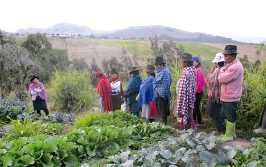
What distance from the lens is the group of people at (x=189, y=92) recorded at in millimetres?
5066

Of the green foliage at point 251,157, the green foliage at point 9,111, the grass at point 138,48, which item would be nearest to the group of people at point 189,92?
the green foliage at point 251,157

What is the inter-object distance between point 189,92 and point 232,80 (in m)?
0.90

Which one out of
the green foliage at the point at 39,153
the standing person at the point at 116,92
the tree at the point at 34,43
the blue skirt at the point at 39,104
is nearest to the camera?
the green foliage at the point at 39,153

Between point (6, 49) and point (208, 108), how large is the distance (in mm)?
10552

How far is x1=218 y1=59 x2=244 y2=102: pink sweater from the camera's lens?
4965mm

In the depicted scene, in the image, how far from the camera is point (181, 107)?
568cm

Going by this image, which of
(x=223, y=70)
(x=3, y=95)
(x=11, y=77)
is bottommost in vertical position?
(x=3, y=95)

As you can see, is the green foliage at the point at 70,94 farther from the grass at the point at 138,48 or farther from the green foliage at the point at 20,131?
the grass at the point at 138,48

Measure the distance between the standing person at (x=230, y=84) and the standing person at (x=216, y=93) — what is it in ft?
1.38

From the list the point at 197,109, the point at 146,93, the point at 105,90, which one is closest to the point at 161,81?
the point at 146,93

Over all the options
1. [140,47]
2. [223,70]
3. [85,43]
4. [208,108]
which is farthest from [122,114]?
[85,43]

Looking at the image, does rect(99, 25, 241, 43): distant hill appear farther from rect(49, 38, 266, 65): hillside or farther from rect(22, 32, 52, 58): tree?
rect(22, 32, 52, 58): tree

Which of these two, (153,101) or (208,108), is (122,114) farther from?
(208,108)

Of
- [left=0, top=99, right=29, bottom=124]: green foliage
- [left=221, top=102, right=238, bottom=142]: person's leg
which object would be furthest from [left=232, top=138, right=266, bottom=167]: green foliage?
[left=0, top=99, right=29, bottom=124]: green foliage
